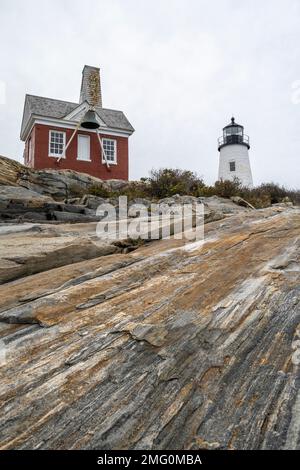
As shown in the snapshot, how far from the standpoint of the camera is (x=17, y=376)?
124 inches

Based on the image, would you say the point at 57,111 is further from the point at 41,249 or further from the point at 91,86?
the point at 41,249

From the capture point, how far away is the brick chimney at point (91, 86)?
27.0m

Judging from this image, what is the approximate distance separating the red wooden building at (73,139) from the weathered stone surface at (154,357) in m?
20.0

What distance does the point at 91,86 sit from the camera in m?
27.4

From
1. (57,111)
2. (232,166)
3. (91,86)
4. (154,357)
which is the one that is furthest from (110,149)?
(154,357)

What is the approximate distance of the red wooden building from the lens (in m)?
23.7

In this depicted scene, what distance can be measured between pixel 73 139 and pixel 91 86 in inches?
228

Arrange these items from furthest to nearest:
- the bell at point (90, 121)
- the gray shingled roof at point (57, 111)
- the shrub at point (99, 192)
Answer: the gray shingled roof at point (57, 111)
the bell at point (90, 121)
the shrub at point (99, 192)

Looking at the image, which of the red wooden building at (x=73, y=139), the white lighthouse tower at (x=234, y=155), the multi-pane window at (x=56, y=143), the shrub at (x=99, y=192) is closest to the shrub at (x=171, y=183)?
the shrub at (x=99, y=192)

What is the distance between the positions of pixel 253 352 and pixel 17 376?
2170 millimetres

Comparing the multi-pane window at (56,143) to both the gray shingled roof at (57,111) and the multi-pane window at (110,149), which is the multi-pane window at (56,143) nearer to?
the gray shingled roof at (57,111)

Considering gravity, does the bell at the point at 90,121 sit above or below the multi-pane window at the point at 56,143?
above

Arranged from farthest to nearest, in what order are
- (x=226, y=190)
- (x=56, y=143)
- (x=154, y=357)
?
(x=56, y=143), (x=226, y=190), (x=154, y=357)
